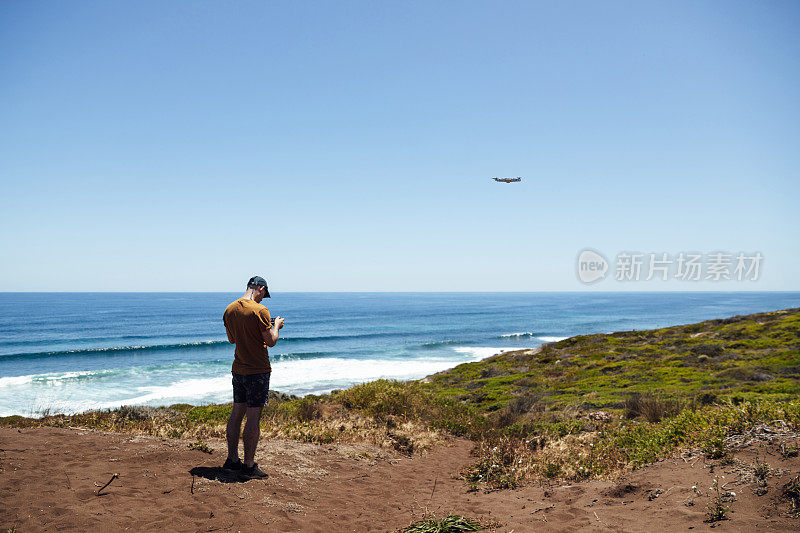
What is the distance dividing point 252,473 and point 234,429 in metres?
0.64

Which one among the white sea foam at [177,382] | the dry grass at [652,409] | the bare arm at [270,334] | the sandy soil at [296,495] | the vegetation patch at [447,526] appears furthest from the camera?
the white sea foam at [177,382]

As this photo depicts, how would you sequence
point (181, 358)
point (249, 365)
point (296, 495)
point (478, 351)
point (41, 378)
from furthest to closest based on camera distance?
point (478, 351), point (181, 358), point (41, 378), point (249, 365), point (296, 495)

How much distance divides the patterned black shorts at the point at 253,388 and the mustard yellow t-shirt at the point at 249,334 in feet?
0.26

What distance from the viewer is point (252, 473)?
582 cm

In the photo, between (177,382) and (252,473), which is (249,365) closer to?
(252,473)

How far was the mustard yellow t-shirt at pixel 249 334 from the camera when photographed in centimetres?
564

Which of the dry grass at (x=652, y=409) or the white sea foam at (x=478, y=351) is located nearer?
the dry grass at (x=652, y=409)

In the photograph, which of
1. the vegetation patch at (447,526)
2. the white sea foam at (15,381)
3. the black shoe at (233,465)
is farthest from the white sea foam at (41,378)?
the vegetation patch at (447,526)

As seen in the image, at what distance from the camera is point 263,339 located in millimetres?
A: 5691

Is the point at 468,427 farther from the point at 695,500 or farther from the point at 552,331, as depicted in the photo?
the point at 552,331

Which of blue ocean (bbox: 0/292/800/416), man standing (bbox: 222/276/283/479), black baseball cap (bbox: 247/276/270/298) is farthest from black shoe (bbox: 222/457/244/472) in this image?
blue ocean (bbox: 0/292/800/416)

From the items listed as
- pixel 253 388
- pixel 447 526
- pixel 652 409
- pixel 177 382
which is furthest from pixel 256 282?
pixel 177 382

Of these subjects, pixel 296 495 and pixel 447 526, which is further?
pixel 296 495

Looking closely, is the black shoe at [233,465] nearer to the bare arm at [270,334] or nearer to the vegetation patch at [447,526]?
the bare arm at [270,334]
